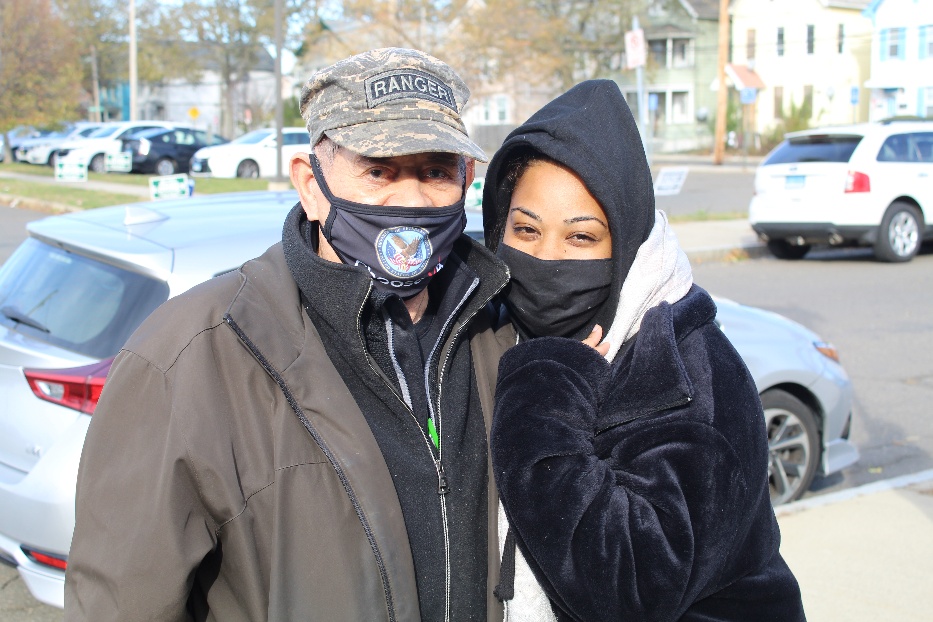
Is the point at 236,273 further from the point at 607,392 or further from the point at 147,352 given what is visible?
the point at 607,392

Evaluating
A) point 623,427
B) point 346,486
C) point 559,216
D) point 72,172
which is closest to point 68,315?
point 559,216

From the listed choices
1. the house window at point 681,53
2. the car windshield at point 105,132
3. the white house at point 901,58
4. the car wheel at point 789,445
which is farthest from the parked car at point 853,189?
the house window at point 681,53

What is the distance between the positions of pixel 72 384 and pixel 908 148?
12.7 meters

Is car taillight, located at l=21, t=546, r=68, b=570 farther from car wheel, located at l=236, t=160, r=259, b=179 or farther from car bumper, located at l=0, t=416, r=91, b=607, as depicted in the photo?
car wheel, located at l=236, t=160, r=259, b=179

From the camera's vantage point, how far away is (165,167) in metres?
29.7

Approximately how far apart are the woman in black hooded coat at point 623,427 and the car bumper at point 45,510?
207cm

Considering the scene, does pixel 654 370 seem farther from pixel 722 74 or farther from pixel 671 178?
pixel 722 74

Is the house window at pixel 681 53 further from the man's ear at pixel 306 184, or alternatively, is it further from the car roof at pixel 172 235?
the man's ear at pixel 306 184

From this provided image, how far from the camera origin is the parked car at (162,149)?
96.2 ft

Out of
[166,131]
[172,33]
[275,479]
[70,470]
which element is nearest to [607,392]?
[275,479]

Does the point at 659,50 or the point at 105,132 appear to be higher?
the point at 659,50

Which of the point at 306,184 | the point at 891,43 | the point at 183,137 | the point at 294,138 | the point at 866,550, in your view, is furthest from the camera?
the point at 891,43

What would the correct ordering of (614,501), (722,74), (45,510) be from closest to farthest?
(614,501) < (45,510) < (722,74)

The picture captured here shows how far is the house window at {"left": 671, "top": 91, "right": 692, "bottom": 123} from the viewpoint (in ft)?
184
